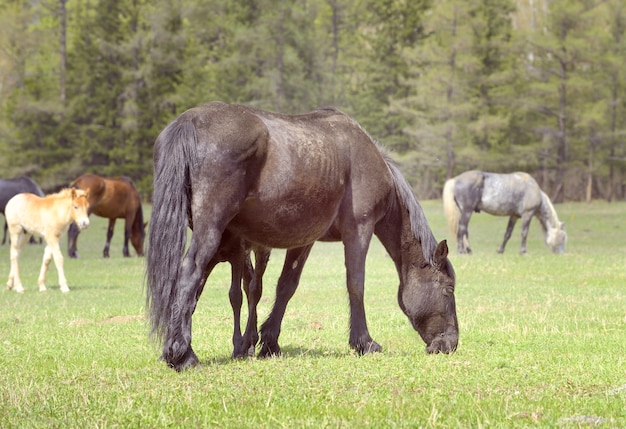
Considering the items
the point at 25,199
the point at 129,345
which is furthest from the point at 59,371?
the point at 25,199

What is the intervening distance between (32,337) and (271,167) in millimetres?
3349

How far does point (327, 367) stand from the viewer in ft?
22.6

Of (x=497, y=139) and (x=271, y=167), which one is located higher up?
(x=271, y=167)

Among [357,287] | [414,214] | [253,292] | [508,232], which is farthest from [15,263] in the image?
[508,232]

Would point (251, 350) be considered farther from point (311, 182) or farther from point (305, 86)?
point (305, 86)

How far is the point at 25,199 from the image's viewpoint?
47.8 ft

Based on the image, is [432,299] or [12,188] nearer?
[432,299]

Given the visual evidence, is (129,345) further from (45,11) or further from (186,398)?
(45,11)

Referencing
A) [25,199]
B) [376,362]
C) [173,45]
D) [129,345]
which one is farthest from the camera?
[173,45]

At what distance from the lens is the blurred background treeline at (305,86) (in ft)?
167

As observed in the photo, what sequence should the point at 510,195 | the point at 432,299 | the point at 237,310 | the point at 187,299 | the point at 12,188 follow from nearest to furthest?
the point at 187,299 → the point at 237,310 → the point at 432,299 → the point at 510,195 → the point at 12,188

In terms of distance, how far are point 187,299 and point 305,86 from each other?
48284 millimetres

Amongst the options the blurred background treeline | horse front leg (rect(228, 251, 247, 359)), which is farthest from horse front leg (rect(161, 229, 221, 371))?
the blurred background treeline

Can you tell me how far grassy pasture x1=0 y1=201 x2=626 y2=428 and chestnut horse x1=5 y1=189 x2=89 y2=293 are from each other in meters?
0.50
